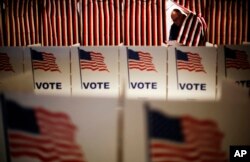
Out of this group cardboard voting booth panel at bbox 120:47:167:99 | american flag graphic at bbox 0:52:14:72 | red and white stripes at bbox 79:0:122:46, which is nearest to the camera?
cardboard voting booth panel at bbox 120:47:167:99

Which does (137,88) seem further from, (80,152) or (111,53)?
(80,152)

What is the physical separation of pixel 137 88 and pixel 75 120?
2415mm

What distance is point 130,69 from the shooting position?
3.77 m

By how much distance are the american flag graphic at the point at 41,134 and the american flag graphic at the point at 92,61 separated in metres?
2.35

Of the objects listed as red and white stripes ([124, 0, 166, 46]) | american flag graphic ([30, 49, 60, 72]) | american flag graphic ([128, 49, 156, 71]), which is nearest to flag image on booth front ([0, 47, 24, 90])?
american flag graphic ([30, 49, 60, 72])

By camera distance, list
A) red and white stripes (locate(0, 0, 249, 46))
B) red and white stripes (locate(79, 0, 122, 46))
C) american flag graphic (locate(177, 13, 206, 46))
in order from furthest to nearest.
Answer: red and white stripes (locate(79, 0, 122, 46)), red and white stripes (locate(0, 0, 249, 46)), american flag graphic (locate(177, 13, 206, 46))

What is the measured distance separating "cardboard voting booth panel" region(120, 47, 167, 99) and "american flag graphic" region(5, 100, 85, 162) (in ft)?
7.57

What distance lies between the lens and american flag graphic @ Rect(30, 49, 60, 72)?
381 centimetres

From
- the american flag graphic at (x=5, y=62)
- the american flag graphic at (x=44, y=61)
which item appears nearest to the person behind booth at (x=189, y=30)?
the american flag graphic at (x=44, y=61)

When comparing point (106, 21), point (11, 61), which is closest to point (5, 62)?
point (11, 61)

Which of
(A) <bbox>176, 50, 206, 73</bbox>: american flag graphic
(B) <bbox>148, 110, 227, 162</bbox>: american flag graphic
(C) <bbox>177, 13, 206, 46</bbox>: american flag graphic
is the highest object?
(C) <bbox>177, 13, 206, 46</bbox>: american flag graphic

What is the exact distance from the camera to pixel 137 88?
3803 millimetres

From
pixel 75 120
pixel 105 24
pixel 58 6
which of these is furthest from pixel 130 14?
pixel 75 120

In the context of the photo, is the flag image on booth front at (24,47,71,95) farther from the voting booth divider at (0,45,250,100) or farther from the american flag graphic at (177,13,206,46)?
the american flag graphic at (177,13,206,46)
